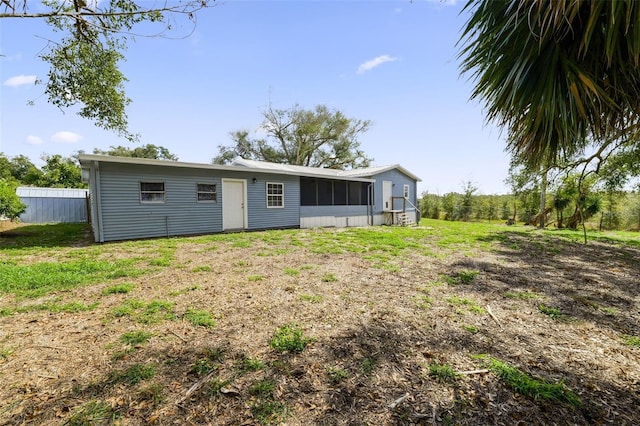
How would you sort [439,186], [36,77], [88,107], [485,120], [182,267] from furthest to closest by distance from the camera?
[439,186]
[88,107]
[36,77]
[182,267]
[485,120]

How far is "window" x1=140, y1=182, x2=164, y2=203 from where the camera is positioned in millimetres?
8656

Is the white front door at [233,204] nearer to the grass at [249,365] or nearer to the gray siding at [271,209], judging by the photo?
the gray siding at [271,209]

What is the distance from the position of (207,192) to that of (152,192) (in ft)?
5.71

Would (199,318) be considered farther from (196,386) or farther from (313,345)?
(313,345)

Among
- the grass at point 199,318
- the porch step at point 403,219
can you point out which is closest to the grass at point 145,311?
the grass at point 199,318

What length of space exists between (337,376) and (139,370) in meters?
1.57

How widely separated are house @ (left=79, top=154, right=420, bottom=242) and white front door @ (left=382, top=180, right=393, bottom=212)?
0.34 feet

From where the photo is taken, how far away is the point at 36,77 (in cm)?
745

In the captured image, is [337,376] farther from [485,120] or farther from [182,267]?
[182,267]

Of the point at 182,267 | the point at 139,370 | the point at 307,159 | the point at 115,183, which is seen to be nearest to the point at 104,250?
the point at 115,183

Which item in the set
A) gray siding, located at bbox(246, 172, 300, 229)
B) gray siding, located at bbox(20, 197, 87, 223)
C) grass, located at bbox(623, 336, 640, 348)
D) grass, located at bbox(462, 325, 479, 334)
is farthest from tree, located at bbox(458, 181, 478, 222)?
gray siding, located at bbox(20, 197, 87, 223)

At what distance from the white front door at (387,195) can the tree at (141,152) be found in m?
28.9

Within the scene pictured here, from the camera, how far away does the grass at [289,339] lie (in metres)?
2.51

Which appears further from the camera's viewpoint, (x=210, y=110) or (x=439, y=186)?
(x=439, y=186)
